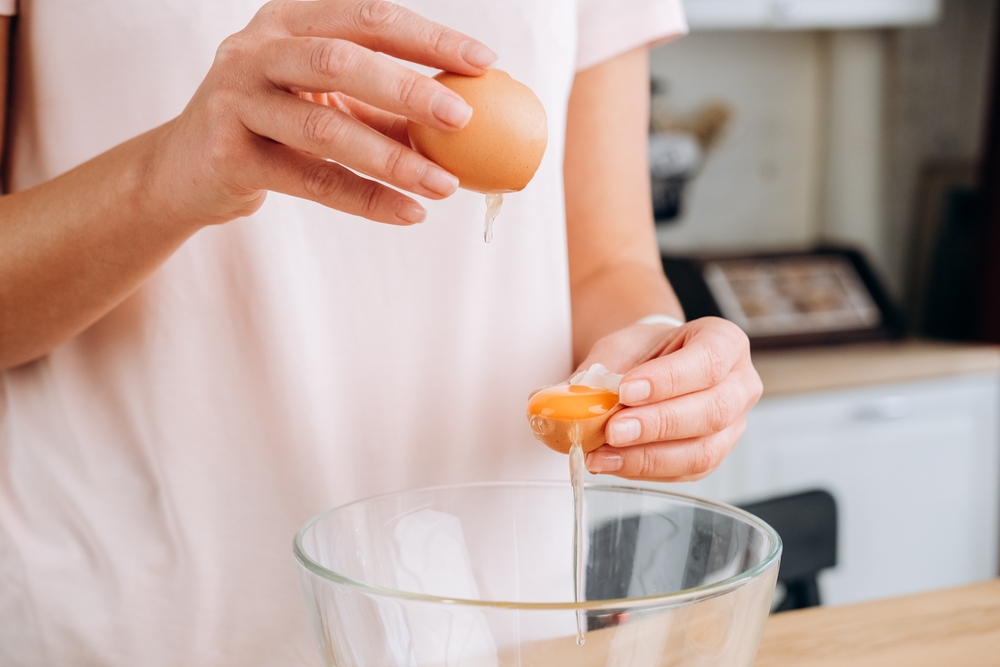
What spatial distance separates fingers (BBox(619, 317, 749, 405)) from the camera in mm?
642

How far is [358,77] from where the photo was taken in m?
0.49

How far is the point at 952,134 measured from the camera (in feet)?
9.36

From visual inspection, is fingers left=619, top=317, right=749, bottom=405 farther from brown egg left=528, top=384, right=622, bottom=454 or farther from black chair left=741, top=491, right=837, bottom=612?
black chair left=741, top=491, right=837, bottom=612

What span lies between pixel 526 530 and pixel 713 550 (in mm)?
141

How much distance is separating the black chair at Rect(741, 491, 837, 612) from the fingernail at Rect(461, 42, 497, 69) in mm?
687

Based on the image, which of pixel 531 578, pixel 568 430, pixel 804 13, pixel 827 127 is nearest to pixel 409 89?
pixel 568 430

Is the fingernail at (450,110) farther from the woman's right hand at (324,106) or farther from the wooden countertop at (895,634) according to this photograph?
the wooden countertop at (895,634)

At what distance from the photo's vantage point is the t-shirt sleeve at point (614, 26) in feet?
3.30

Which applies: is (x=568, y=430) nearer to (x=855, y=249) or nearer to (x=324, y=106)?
(x=324, y=106)

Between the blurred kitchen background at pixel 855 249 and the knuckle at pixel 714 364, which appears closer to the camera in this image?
the knuckle at pixel 714 364

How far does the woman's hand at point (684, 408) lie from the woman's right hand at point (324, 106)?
204 mm

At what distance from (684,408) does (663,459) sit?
44 mm

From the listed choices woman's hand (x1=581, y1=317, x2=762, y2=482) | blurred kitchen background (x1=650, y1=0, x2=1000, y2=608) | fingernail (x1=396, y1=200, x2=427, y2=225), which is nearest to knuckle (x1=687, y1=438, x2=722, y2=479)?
woman's hand (x1=581, y1=317, x2=762, y2=482)

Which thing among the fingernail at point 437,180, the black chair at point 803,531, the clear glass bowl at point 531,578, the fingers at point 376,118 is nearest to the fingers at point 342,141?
the fingernail at point 437,180
